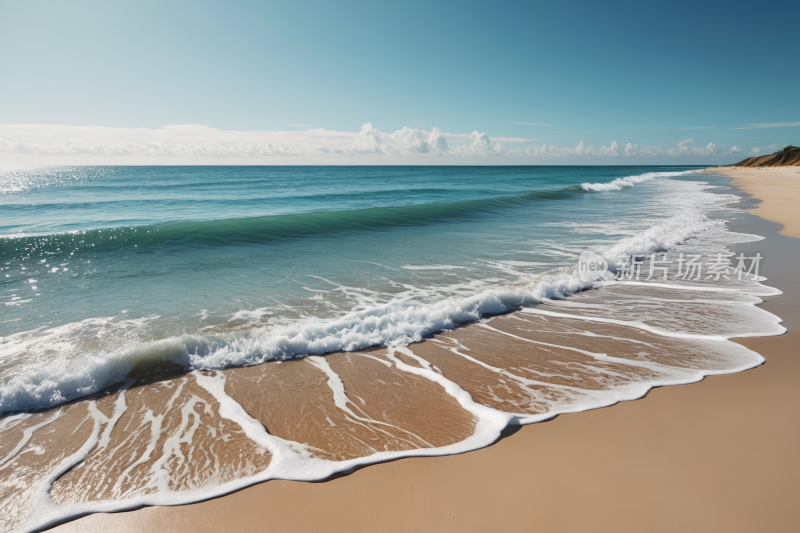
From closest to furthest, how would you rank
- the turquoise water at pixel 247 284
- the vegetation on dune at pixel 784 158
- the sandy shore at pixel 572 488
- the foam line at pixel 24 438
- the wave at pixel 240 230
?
the sandy shore at pixel 572 488, the foam line at pixel 24 438, the turquoise water at pixel 247 284, the wave at pixel 240 230, the vegetation on dune at pixel 784 158

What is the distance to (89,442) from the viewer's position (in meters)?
3.06

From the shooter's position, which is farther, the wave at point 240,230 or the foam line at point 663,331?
the wave at point 240,230

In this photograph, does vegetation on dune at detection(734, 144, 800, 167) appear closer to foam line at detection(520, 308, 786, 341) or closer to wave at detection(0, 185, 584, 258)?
wave at detection(0, 185, 584, 258)

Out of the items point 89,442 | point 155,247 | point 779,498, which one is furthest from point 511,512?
point 155,247

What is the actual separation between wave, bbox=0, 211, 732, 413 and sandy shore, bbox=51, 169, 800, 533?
79.8 inches

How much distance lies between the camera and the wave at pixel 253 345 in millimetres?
3733

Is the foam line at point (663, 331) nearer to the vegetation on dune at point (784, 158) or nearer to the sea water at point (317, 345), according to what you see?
→ the sea water at point (317, 345)

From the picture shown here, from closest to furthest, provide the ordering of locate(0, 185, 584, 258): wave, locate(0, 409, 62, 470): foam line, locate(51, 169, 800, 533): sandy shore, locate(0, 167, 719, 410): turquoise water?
locate(51, 169, 800, 533): sandy shore < locate(0, 409, 62, 470): foam line < locate(0, 167, 719, 410): turquoise water < locate(0, 185, 584, 258): wave

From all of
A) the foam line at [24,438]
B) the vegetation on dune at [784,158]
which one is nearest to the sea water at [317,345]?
the foam line at [24,438]

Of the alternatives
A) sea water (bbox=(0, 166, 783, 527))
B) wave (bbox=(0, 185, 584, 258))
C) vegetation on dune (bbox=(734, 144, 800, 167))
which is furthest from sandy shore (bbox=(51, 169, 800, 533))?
vegetation on dune (bbox=(734, 144, 800, 167))

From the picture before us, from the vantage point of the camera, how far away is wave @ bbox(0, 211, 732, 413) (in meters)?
3.73

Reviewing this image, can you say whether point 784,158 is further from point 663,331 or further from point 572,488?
point 572,488

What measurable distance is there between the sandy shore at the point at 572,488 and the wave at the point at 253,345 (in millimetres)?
2026

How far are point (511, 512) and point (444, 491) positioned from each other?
0.43 metres
